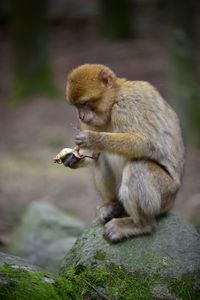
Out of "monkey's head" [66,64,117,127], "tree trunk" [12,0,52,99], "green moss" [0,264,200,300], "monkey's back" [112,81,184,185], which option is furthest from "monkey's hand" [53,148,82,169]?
"tree trunk" [12,0,52,99]

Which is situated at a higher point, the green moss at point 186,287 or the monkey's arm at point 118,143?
the monkey's arm at point 118,143

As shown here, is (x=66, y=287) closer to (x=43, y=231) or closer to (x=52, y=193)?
(x=43, y=231)

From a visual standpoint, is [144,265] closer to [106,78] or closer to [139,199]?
[139,199]

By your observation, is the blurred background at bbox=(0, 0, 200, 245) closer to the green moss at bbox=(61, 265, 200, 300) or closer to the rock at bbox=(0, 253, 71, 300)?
the green moss at bbox=(61, 265, 200, 300)

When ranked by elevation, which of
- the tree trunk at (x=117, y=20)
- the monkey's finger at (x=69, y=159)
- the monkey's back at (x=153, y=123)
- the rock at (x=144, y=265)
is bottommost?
the rock at (x=144, y=265)

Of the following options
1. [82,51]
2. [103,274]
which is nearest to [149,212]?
[103,274]

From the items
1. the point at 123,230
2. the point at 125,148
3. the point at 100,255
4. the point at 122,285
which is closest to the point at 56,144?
the point at 125,148

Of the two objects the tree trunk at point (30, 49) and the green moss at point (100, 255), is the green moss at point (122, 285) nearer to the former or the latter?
the green moss at point (100, 255)

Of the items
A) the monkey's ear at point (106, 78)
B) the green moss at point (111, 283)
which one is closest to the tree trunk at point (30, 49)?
the monkey's ear at point (106, 78)
